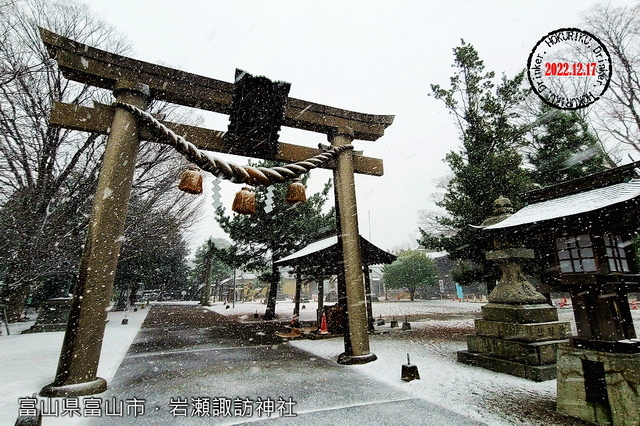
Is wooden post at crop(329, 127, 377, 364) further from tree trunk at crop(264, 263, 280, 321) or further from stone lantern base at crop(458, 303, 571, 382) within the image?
tree trunk at crop(264, 263, 280, 321)

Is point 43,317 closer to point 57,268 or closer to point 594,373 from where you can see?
point 57,268

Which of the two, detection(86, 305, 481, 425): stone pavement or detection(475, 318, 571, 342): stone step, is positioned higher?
detection(475, 318, 571, 342): stone step

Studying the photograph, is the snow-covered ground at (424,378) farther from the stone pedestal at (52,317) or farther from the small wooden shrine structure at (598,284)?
the stone pedestal at (52,317)

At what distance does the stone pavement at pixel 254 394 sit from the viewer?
11.6 feet

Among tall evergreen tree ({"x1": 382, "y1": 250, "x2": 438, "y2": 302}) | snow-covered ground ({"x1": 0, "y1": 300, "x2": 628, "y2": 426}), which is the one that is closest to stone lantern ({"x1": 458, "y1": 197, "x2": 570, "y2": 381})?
snow-covered ground ({"x1": 0, "y1": 300, "x2": 628, "y2": 426})

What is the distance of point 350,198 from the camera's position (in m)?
6.15

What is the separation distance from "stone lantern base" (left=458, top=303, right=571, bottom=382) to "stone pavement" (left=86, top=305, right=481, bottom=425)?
2.54 m

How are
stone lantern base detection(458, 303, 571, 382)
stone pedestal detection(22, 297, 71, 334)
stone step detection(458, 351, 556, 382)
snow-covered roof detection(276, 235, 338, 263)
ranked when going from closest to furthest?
1. stone step detection(458, 351, 556, 382)
2. stone lantern base detection(458, 303, 571, 382)
3. snow-covered roof detection(276, 235, 338, 263)
4. stone pedestal detection(22, 297, 71, 334)

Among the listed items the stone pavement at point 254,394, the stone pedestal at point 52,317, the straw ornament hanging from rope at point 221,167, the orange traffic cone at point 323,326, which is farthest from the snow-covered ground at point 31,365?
the orange traffic cone at point 323,326

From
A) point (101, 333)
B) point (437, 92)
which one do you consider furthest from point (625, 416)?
point (437, 92)

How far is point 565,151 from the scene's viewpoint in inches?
524

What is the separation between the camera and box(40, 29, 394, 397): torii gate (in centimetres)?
412

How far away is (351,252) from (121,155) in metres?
4.32

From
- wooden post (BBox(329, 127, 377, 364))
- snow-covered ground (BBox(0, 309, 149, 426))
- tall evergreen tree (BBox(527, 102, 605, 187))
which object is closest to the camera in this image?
snow-covered ground (BBox(0, 309, 149, 426))
